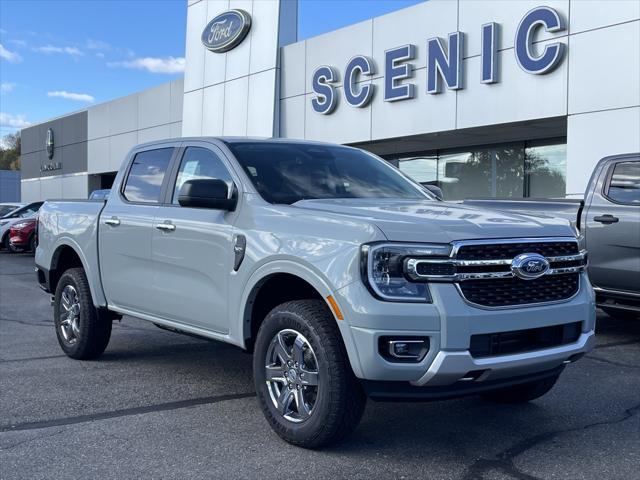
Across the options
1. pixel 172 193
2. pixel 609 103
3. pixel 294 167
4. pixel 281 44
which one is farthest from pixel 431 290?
pixel 281 44

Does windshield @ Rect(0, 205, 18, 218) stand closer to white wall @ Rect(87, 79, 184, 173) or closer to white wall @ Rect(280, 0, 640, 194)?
white wall @ Rect(87, 79, 184, 173)

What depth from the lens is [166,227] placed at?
547cm

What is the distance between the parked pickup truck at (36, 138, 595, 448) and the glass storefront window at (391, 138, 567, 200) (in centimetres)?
1280

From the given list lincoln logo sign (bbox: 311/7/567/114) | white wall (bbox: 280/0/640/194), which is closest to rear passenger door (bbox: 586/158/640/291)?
white wall (bbox: 280/0/640/194)

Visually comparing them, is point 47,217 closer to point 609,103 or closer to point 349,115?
point 609,103

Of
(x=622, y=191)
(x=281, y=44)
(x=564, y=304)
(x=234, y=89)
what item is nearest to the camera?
(x=564, y=304)

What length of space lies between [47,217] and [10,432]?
3.11 meters

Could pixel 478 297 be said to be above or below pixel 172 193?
below

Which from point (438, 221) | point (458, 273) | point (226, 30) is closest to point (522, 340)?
point (458, 273)

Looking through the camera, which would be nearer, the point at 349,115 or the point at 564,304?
the point at 564,304

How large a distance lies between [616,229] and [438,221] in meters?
4.43

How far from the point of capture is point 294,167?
Result: 5.34 metres

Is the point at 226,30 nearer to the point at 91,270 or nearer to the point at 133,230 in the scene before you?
the point at 91,270

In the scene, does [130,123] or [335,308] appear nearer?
[335,308]
